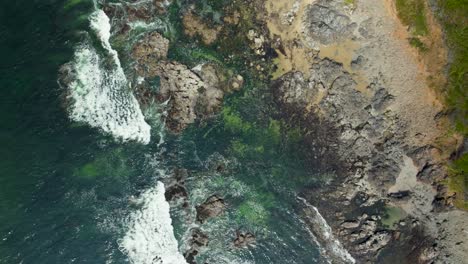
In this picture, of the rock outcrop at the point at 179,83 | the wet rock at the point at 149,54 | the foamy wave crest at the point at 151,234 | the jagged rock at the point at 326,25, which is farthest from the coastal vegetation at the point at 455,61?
the foamy wave crest at the point at 151,234

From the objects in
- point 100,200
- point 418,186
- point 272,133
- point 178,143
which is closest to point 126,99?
point 178,143

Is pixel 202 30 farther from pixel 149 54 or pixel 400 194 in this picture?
pixel 400 194

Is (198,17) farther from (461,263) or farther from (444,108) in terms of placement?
(461,263)

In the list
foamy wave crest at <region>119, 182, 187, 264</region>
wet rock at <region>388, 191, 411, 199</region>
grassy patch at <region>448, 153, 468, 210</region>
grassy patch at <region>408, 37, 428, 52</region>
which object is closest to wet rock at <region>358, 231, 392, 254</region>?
wet rock at <region>388, 191, 411, 199</region>

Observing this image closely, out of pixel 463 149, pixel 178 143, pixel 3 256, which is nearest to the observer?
pixel 3 256

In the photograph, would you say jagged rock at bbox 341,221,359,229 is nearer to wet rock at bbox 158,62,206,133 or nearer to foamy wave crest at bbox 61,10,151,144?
wet rock at bbox 158,62,206,133

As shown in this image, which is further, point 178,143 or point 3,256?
point 178,143

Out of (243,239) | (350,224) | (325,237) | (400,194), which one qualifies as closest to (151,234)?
(243,239)
